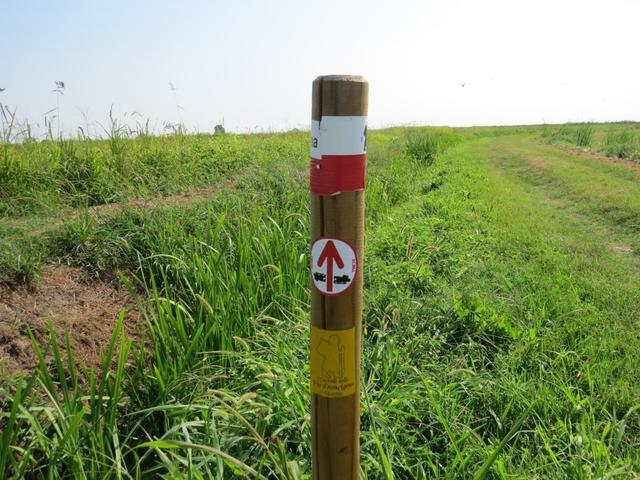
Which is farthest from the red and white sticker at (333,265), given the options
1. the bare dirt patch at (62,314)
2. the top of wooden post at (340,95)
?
the bare dirt patch at (62,314)

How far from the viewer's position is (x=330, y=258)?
1.17 meters

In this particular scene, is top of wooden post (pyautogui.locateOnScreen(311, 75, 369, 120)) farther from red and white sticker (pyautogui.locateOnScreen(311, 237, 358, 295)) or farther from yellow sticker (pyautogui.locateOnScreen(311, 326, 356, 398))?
yellow sticker (pyautogui.locateOnScreen(311, 326, 356, 398))

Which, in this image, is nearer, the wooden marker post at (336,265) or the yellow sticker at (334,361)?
the wooden marker post at (336,265)

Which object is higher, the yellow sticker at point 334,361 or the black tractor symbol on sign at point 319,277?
the black tractor symbol on sign at point 319,277

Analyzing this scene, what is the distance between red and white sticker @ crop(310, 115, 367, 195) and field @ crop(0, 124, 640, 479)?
2.54 ft

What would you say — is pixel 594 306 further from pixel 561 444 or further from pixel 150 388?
pixel 150 388

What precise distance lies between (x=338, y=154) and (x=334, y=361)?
0.56 m

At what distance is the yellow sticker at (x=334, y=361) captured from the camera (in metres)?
1.21

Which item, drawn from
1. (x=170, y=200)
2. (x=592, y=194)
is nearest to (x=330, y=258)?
(x=170, y=200)

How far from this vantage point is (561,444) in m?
2.07

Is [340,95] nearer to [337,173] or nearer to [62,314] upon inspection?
[337,173]

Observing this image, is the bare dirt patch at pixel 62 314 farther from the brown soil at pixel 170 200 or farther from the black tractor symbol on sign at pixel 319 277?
the black tractor symbol on sign at pixel 319 277

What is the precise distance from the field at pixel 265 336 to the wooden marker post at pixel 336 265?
252 mm

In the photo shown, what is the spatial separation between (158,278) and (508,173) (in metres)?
11.9
